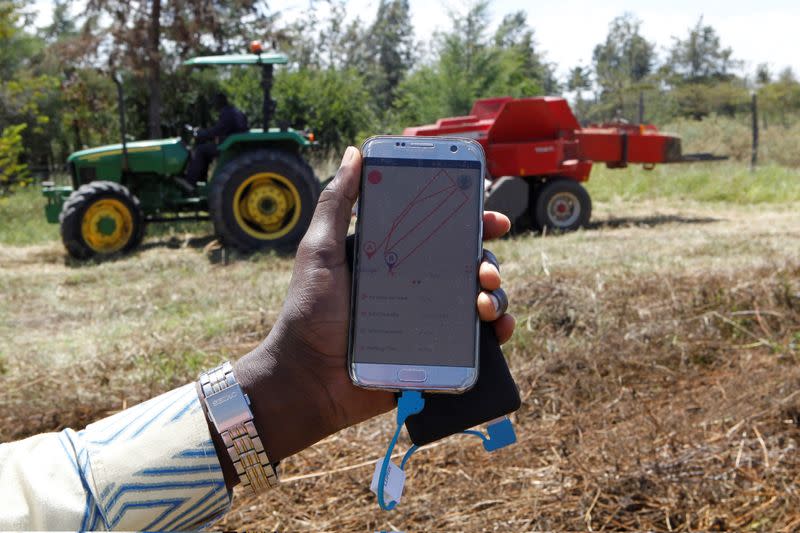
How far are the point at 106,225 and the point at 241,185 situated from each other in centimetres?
145

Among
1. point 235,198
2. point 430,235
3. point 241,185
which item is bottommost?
point 235,198

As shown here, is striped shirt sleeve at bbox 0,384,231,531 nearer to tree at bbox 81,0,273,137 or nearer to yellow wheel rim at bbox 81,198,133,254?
yellow wheel rim at bbox 81,198,133,254

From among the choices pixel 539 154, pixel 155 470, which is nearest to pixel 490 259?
pixel 155 470

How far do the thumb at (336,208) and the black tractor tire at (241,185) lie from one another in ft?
21.5

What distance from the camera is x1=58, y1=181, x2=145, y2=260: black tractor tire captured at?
7.89 metres

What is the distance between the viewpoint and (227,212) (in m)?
7.89

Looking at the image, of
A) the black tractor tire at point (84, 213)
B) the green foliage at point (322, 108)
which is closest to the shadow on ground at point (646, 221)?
the black tractor tire at point (84, 213)

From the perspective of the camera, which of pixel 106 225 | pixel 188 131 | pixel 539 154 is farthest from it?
pixel 188 131

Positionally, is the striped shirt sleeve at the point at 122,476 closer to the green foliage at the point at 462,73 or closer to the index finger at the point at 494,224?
the index finger at the point at 494,224

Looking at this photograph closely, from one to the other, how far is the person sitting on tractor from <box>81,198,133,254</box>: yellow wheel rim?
80 cm

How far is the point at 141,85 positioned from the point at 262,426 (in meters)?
15.1

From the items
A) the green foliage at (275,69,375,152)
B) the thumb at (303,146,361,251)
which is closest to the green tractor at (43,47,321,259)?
the thumb at (303,146,361,251)

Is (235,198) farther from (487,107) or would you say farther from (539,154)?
(487,107)

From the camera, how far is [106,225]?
8.05m
